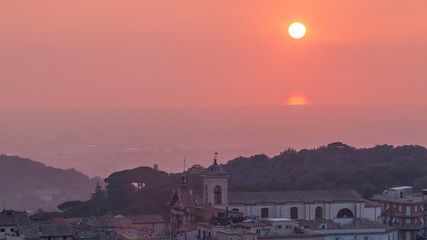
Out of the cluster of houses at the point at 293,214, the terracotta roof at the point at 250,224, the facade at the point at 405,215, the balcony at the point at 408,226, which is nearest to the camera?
the terracotta roof at the point at 250,224

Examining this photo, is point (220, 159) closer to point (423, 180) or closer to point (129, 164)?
point (129, 164)

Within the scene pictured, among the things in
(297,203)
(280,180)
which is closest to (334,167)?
(280,180)

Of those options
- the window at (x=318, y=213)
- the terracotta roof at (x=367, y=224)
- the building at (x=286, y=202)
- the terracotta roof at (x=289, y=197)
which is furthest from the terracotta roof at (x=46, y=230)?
the terracotta roof at (x=367, y=224)

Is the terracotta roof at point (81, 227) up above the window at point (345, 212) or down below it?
below

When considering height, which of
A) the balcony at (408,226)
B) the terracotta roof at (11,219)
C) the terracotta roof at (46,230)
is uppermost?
the terracotta roof at (11,219)

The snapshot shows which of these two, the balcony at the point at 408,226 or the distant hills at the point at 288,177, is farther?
the distant hills at the point at 288,177

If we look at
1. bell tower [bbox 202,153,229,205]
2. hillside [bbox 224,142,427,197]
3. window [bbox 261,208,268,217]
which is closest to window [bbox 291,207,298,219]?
window [bbox 261,208,268,217]

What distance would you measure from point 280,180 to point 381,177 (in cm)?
1028

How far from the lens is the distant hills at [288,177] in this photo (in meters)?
89.5

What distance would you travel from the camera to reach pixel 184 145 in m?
198

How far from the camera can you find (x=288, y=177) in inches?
4205

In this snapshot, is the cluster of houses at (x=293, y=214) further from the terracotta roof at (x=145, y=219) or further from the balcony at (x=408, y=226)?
the terracotta roof at (x=145, y=219)

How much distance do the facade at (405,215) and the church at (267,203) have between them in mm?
2105

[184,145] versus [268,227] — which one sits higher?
[184,145]
